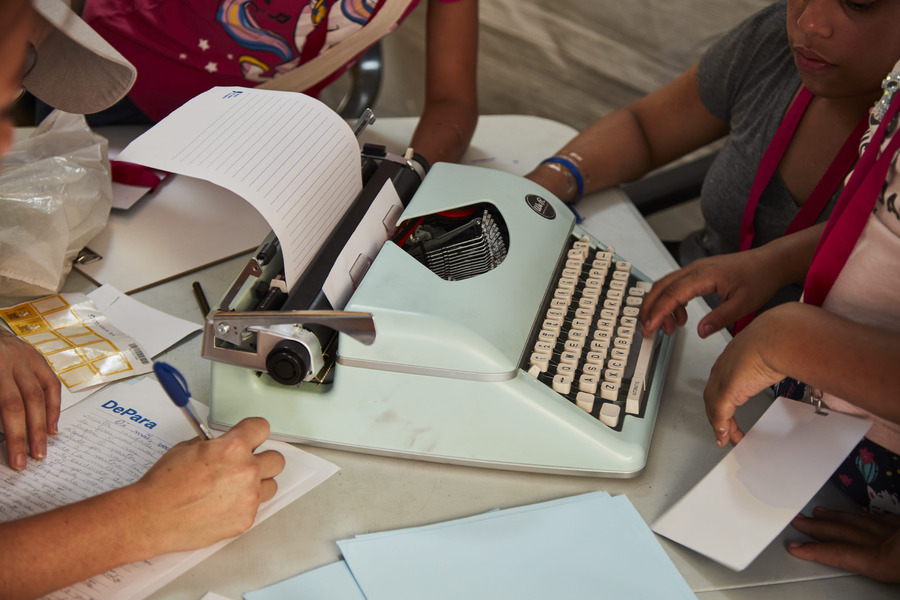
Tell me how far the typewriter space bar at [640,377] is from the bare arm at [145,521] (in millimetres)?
429

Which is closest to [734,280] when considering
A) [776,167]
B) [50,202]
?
[776,167]

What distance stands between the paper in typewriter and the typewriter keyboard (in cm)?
30

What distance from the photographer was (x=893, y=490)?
0.84m

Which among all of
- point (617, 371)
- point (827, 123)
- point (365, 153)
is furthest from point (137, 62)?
point (827, 123)

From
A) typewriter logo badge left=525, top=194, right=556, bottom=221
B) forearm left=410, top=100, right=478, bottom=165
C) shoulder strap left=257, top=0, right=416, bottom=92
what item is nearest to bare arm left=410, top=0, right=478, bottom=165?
forearm left=410, top=100, right=478, bottom=165

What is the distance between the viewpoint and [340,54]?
1.47 metres

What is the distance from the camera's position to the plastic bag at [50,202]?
1.10 metres

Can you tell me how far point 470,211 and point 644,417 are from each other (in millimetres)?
362

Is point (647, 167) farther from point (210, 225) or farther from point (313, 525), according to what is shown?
point (313, 525)

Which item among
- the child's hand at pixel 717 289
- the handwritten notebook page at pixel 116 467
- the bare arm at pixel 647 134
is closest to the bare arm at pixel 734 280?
the child's hand at pixel 717 289

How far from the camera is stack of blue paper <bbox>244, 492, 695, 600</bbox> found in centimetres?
75

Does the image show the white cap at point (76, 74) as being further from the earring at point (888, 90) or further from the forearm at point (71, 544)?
the earring at point (888, 90)

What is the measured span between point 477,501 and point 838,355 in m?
0.41

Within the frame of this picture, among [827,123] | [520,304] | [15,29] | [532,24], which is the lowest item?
[532,24]
